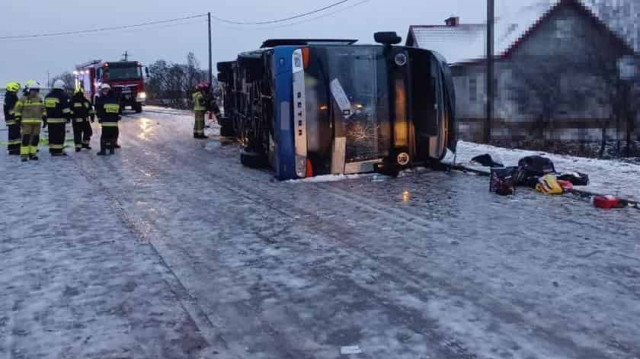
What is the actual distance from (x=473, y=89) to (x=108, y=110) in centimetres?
1533

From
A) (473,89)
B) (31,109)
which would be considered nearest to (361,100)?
(31,109)

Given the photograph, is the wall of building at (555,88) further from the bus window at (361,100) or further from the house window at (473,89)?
the bus window at (361,100)

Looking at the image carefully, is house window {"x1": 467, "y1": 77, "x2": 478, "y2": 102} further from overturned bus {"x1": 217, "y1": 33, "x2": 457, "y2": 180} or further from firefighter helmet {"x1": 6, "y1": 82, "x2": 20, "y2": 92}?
firefighter helmet {"x1": 6, "y1": 82, "x2": 20, "y2": 92}

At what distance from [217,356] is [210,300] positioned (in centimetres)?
94

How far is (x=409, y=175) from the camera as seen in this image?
1052 centimetres

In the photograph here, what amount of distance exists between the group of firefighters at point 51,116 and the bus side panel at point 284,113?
19.2 ft

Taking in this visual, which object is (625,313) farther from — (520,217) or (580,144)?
(580,144)

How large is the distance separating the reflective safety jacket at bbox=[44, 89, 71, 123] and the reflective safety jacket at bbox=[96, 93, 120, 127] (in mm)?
731

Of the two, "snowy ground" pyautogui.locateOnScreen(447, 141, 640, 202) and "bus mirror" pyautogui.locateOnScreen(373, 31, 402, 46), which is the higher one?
"bus mirror" pyautogui.locateOnScreen(373, 31, 402, 46)

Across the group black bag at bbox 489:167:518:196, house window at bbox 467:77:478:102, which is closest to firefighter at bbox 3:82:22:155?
black bag at bbox 489:167:518:196

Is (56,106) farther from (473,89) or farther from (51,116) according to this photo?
(473,89)

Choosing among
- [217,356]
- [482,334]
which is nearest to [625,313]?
[482,334]

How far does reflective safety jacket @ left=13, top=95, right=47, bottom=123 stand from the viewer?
12.8 metres

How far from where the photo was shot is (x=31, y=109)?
12773mm
